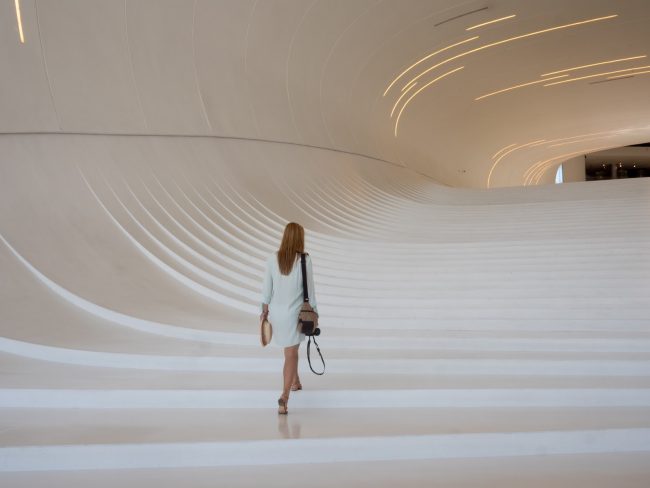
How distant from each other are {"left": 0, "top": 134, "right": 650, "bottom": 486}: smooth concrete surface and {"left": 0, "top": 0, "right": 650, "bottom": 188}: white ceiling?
0.51 metres

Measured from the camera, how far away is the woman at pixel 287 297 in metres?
3.65

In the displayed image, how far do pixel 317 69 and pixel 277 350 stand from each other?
8454 millimetres

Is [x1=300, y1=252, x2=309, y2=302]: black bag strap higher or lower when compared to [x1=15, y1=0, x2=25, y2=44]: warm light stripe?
lower

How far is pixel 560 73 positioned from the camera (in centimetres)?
1753

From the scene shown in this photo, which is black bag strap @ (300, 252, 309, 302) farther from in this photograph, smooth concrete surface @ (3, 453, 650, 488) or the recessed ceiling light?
the recessed ceiling light

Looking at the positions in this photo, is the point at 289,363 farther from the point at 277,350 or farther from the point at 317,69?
the point at 317,69

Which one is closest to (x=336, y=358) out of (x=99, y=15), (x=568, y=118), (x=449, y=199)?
→ (x=99, y=15)

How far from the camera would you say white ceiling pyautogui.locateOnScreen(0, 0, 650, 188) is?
25.2 ft

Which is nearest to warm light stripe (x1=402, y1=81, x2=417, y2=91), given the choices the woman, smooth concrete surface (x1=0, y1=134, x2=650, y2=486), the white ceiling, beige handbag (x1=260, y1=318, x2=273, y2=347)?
the white ceiling

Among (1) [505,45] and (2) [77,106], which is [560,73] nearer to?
(1) [505,45]

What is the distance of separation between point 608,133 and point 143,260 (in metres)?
24.3

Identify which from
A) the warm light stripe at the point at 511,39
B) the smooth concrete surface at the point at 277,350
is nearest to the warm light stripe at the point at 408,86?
the warm light stripe at the point at 511,39

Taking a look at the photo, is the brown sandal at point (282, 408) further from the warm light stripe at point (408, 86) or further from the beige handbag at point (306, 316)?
the warm light stripe at point (408, 86)

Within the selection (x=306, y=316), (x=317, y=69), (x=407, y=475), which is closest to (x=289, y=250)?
(x=306, y=316)
